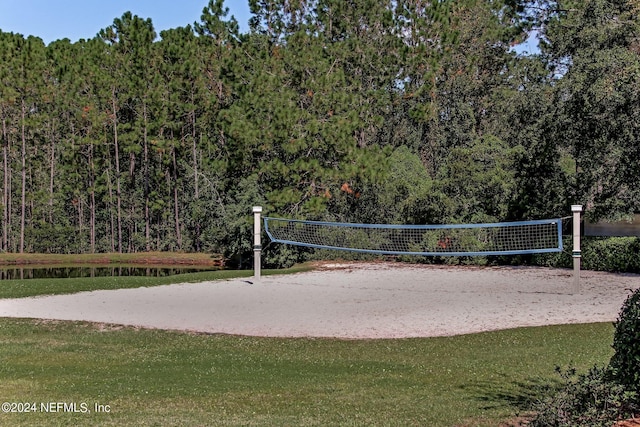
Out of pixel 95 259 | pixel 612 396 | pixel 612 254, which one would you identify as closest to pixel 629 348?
pixel 612 396

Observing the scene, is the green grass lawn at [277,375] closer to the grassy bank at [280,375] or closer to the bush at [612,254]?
the grassy bank at [280,375]

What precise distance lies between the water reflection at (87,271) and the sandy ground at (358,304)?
37.2 feet

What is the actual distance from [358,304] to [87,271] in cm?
1861

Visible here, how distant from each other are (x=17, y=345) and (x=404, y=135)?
30.0m

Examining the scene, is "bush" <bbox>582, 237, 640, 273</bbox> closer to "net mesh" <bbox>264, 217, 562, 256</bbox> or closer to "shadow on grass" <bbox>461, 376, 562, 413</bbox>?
"net mesh" <bbox>264, 217, 562, 256</bbox>

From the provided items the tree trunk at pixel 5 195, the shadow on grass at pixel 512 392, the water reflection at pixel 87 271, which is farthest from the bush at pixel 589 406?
the tree trunk at pixel 5 195

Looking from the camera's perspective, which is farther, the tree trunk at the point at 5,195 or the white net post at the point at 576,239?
the tree trunk at the point at 5,195


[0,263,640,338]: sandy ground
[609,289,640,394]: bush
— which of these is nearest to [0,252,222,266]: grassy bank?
[0,263,640,338]: sandy ground

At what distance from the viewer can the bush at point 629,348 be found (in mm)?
5043

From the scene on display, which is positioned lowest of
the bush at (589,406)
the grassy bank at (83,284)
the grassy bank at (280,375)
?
the grassy bank at (83,284)

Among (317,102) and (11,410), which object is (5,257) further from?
(11,410)

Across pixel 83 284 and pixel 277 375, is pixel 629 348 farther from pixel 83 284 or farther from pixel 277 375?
pixel 83 284

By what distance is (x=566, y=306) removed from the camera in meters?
13.2

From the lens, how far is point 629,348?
5078mm
